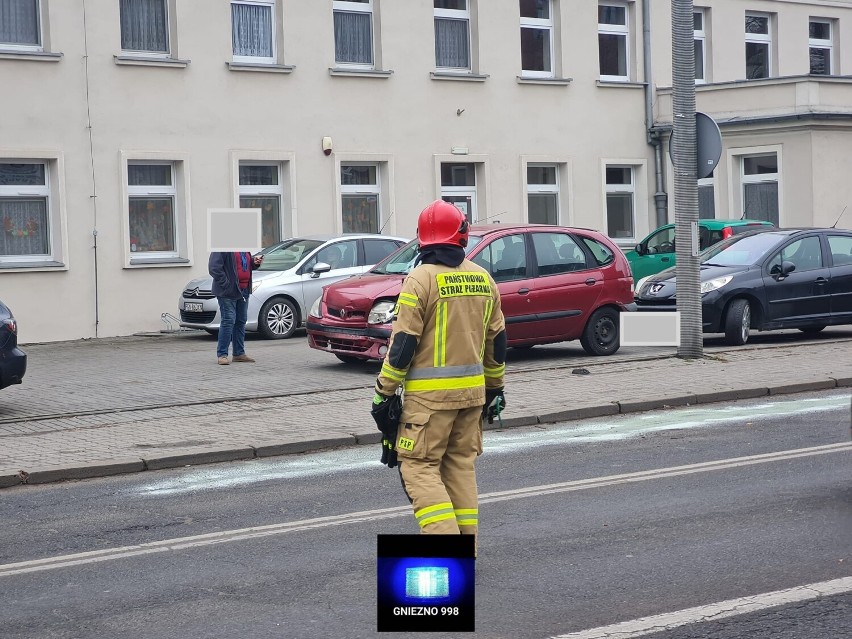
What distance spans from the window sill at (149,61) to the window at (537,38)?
7927mm

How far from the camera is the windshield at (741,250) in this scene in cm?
1847

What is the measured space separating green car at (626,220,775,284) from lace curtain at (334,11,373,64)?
6.41m

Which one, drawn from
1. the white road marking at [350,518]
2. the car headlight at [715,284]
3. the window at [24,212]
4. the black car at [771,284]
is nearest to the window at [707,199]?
the black car at [771,284]

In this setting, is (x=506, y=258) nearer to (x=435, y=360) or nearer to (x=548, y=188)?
(x=435, y=360)

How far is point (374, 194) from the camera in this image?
2597 cm

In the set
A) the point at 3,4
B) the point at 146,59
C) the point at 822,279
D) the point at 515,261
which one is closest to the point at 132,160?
the point at 146,59

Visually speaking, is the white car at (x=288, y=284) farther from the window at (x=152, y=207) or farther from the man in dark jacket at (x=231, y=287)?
the man in dark jacket at (x=231, y=287)

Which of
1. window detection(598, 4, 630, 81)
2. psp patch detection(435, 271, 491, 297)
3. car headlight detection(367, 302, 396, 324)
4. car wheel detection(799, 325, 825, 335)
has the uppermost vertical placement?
window detection(598, 4, 630, 81)

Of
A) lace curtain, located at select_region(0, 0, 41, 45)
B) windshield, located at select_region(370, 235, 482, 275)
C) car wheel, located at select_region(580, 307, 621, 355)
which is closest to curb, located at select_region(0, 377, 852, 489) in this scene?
car wheel, located at select_region(580, 307, 621, 355)

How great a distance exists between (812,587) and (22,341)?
57.2ft

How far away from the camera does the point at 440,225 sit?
5871 millimetres

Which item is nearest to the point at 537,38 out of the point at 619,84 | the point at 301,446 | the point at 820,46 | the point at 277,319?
the point at 619,84

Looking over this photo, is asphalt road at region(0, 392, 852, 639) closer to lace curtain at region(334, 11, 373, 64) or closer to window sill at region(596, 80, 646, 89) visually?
lace curtain at region(334, 11, 373, 64)

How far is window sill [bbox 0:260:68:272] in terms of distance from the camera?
21.5 metres
